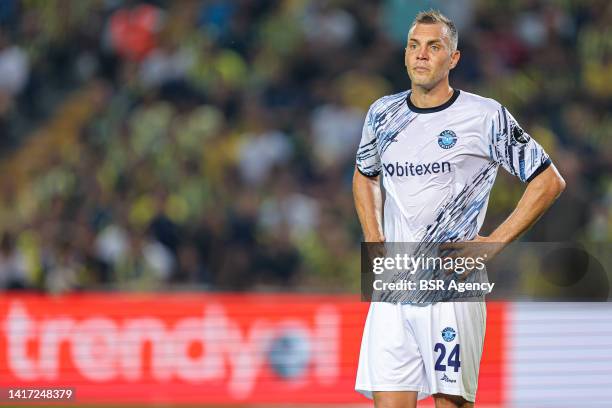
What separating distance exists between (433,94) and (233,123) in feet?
24.1

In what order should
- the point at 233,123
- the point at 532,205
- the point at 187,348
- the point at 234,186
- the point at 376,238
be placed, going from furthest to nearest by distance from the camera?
the point at 233,123 < the point at 234,186 < the point at 187,348 < the point at 376,238 < the point at 532,205

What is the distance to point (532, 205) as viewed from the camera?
4.33 meters

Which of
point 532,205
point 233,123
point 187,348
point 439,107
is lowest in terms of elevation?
point 187,348

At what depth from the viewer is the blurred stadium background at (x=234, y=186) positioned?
917 cm

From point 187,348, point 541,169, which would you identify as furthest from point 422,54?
point 187,348

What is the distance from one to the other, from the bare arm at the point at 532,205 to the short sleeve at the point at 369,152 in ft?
2.15

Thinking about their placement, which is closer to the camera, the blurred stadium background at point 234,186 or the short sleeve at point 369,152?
the short sleeve at point 369,152

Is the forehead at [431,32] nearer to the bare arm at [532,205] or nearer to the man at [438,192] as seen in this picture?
the man at [438,192]

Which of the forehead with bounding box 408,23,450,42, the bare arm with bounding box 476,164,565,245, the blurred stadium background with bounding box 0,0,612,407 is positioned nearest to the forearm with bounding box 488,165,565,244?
the bare arm with bounding box 476,164,565,245

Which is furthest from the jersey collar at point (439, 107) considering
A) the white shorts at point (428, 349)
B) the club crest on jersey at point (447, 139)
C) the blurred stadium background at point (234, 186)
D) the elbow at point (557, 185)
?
the blurred stadium background at point (234, 186)

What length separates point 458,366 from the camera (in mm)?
4445

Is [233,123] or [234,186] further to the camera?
[233,123]

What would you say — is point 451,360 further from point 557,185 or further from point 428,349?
point 557,185

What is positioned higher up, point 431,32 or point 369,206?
point 431,32
